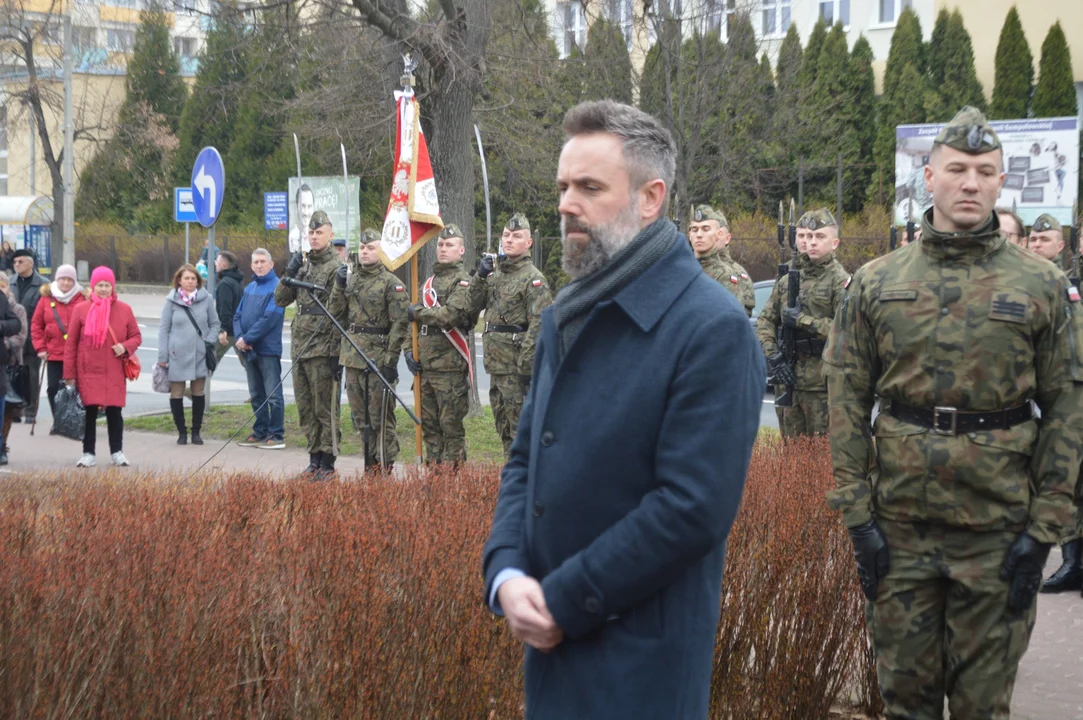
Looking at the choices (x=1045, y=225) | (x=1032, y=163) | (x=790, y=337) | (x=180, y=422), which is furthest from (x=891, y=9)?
(x=1045, y=225)

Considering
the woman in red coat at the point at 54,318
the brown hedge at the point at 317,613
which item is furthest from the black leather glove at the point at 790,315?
the woman in red coat at the point at 54,318

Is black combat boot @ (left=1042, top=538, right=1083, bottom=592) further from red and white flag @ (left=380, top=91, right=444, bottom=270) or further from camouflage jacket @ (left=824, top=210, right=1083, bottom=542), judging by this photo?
red and white flag @ (left=380, top=91, right=444, bottom=270)

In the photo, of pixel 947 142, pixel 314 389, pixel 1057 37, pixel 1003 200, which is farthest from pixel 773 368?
pixel 1057 37

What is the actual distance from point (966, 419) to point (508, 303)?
7.12 meters

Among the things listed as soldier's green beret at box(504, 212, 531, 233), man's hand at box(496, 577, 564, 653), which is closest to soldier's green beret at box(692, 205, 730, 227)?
soldier's green beret at box(504, 212, 531, 233)

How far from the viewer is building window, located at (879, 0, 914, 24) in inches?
1337

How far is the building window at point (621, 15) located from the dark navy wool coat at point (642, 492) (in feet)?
59.2

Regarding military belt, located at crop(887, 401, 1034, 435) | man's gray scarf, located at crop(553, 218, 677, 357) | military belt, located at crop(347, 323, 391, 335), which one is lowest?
military belt, located at crop(347, 323, 391, 335)

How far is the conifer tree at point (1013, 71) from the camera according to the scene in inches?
1176

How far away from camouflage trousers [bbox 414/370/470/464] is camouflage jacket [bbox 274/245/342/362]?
1.18m

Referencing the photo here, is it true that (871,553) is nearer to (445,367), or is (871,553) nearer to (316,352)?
(445,367)

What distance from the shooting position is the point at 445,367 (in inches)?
430

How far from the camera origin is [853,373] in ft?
13.2

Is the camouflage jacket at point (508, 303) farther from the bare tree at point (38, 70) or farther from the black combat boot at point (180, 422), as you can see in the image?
the bare tree at point (38, 70)
